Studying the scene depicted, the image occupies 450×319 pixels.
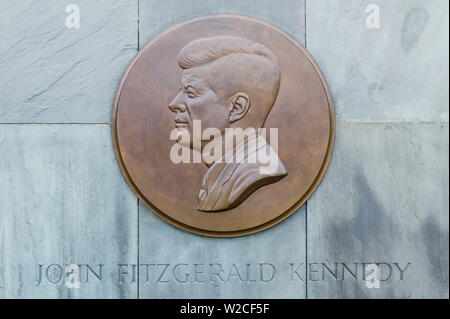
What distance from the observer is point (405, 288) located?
596 centimetres

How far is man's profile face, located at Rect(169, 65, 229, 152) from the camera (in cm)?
580

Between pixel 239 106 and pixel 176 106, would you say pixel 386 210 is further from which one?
pixel 176 106

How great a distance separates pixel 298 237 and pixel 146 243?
1.52m

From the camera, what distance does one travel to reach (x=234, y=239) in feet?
19.4

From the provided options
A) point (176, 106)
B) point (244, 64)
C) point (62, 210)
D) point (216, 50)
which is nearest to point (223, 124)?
point (176, 106)

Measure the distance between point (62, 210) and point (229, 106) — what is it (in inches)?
77.5

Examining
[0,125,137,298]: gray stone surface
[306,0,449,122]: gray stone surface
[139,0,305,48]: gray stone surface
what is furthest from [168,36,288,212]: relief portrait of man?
[0,125,137,298]: gray stone surface

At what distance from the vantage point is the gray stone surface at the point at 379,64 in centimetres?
600

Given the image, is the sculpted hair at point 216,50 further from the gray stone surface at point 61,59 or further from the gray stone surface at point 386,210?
the gray stone surface at point 386,210

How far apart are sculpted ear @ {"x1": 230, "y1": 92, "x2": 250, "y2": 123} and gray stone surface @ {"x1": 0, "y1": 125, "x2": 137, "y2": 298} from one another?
1.28 m

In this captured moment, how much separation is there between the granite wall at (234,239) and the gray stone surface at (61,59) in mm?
14

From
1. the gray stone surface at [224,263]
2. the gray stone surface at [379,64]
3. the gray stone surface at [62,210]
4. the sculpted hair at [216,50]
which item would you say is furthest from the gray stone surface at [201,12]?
the gray stone surface at [224,263]

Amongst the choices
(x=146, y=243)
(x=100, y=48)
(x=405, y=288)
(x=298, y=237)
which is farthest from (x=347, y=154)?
(x=100, y=48)

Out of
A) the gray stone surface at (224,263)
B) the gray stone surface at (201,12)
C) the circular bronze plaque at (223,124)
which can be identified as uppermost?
the gray stone surface at (201,12)
